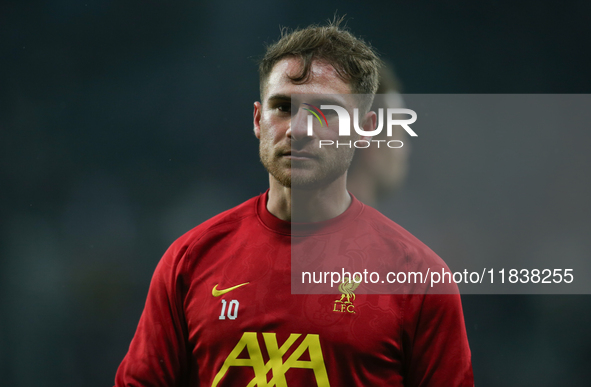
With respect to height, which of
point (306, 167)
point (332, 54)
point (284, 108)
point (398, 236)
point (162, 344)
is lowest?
point (162, 344)

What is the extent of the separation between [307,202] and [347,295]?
513mm

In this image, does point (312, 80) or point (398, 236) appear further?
point (398, 236)

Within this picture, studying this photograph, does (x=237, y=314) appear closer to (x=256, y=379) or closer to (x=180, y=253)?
(x=256, y=379)

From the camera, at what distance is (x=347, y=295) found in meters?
2.19

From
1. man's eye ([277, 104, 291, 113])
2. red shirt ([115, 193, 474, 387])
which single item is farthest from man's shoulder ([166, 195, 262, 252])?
man's eye ([277, 104, 291, 113])

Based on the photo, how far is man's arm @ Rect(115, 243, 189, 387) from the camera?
7.54ft

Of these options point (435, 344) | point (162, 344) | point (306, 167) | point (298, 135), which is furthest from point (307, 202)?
point (162, 344)

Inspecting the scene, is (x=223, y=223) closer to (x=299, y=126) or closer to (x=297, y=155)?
(x=297, y=155)

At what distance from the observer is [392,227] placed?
2.43 meters

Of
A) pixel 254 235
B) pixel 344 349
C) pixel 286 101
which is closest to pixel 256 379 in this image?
pixel 344 349

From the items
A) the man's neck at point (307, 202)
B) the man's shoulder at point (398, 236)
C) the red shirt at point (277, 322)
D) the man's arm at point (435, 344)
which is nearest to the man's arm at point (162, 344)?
the red shirt at point (277, 322)

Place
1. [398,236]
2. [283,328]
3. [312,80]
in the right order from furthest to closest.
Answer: [398,236]
[312,80]
[283,328]

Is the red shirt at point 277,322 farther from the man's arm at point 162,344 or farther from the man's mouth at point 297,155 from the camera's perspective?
the man's mouth at point 297,155

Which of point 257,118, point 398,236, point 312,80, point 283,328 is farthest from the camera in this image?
point 257,118
